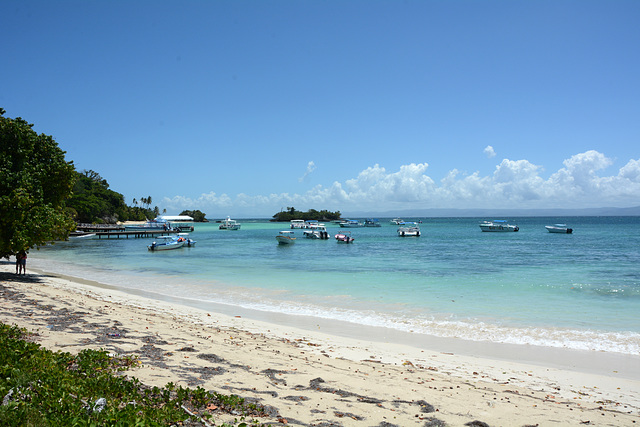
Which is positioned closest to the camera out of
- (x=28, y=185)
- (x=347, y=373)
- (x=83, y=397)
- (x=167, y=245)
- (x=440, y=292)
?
(x=83, y=397)

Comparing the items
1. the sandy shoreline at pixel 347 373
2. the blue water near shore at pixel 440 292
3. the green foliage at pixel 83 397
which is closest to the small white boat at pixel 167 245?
the blue water near shore at pixel 440 292

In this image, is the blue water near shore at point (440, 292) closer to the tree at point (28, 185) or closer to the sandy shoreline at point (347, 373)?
the sandy shoreline at point (347, 373)

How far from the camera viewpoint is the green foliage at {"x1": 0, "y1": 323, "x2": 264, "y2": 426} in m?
Result: 3.81

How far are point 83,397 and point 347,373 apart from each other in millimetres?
4376

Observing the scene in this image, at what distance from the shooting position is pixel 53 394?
4.31 metres

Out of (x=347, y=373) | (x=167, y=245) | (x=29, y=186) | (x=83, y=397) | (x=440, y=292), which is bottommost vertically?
(x=440, y=292)

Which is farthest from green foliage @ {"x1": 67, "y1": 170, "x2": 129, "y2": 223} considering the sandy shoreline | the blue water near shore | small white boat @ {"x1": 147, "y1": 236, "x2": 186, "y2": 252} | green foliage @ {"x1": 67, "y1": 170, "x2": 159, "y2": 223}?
the sandy shoreline

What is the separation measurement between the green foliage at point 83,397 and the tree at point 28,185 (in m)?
12.9

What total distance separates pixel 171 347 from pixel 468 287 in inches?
622

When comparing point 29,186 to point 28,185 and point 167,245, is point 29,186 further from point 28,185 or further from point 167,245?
point 167,245

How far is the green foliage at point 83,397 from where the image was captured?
3.81m

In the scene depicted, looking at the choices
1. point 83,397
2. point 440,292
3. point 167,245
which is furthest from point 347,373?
point 167,245

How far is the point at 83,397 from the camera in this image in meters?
4.55

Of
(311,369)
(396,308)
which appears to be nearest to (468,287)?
(396,308)
